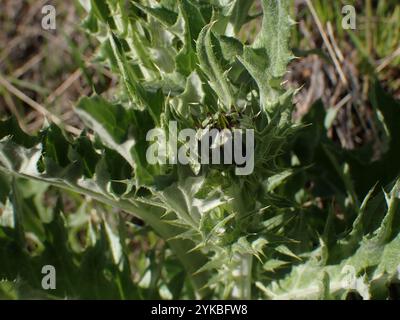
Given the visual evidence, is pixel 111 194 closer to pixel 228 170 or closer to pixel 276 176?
pixel 228 170

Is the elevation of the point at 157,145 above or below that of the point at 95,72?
below

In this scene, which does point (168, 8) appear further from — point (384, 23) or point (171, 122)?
point (384, 23)

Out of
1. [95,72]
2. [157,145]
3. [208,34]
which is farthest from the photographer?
[95,72]

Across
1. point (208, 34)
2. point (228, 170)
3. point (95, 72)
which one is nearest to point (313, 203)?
point (228, 170)
